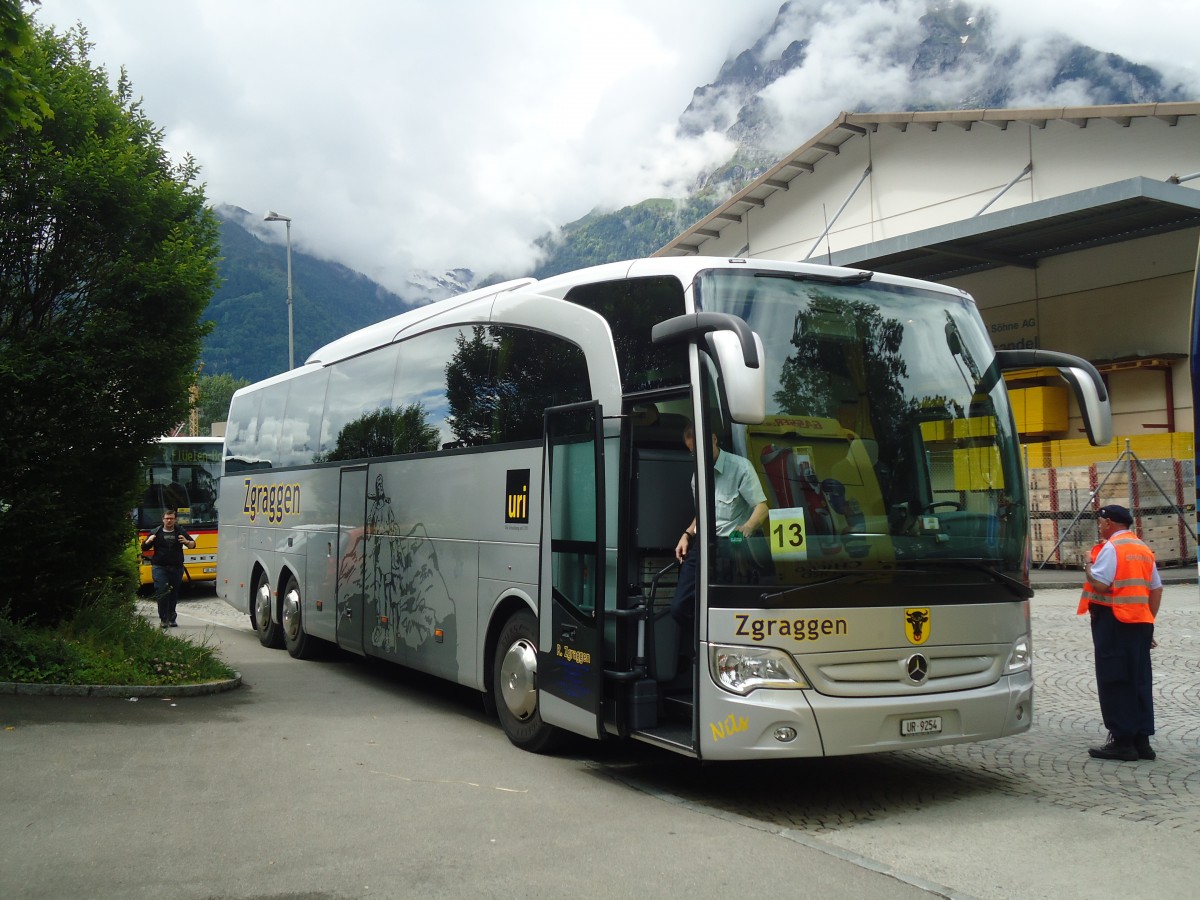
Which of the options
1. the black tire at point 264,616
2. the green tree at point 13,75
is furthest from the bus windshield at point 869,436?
the black tire at point 264,616

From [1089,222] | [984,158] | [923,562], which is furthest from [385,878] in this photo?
[984,158]

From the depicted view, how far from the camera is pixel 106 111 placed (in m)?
11.2

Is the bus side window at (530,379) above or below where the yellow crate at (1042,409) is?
below

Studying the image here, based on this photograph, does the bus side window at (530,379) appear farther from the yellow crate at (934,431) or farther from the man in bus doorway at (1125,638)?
the man in bus doorway at (1125,638)

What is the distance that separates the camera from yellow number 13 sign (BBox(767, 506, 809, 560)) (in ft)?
21.9

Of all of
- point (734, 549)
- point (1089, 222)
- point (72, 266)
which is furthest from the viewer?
point (1089, 222)

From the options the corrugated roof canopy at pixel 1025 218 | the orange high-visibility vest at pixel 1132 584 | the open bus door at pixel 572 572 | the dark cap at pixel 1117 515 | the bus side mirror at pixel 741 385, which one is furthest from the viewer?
the corrugated roof canopy at pixel 1025 218

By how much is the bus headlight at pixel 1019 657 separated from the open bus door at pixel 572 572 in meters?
2.53

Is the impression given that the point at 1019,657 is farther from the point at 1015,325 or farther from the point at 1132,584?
the point at 1015,325

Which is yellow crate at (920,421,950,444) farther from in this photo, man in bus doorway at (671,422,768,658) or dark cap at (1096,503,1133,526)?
dark cap at (1096,503,1133,526)

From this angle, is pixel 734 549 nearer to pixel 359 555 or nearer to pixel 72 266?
pixel 359 555

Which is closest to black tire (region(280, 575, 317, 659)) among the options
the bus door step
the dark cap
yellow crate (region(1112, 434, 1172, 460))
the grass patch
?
the grass patch

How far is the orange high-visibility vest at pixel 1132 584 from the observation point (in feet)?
26.3

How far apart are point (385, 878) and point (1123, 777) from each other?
4.84 metres
